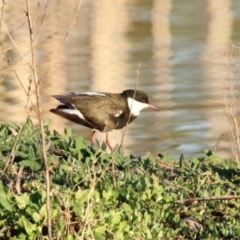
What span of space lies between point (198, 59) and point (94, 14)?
21.1ft

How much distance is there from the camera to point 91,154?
7.13 metres

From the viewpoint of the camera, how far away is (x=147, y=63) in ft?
50.5

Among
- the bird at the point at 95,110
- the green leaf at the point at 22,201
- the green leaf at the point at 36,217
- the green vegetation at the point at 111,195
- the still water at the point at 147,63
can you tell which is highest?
the green leaf at the point at 22,201

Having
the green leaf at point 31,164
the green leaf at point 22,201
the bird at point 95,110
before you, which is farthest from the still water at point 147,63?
the green leaf at point 22,201

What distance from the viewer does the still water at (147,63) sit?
11.0 meters

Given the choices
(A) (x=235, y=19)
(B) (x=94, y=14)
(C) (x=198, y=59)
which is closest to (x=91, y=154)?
(C) (x=198, y=59)

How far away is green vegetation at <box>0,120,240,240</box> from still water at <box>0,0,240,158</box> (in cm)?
79

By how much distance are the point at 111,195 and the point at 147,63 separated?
9634mm

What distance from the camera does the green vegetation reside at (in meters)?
5.57

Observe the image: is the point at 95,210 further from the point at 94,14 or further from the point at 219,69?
the point at 94,14

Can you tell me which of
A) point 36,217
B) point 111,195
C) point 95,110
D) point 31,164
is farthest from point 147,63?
point 36,217

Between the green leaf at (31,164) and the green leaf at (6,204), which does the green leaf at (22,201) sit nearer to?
the green leaf at (6,204)

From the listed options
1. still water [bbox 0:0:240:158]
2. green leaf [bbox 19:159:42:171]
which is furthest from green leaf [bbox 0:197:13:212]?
still water [bbox 0:0:240:158]

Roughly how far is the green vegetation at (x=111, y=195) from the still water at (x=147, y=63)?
0.79 meters
